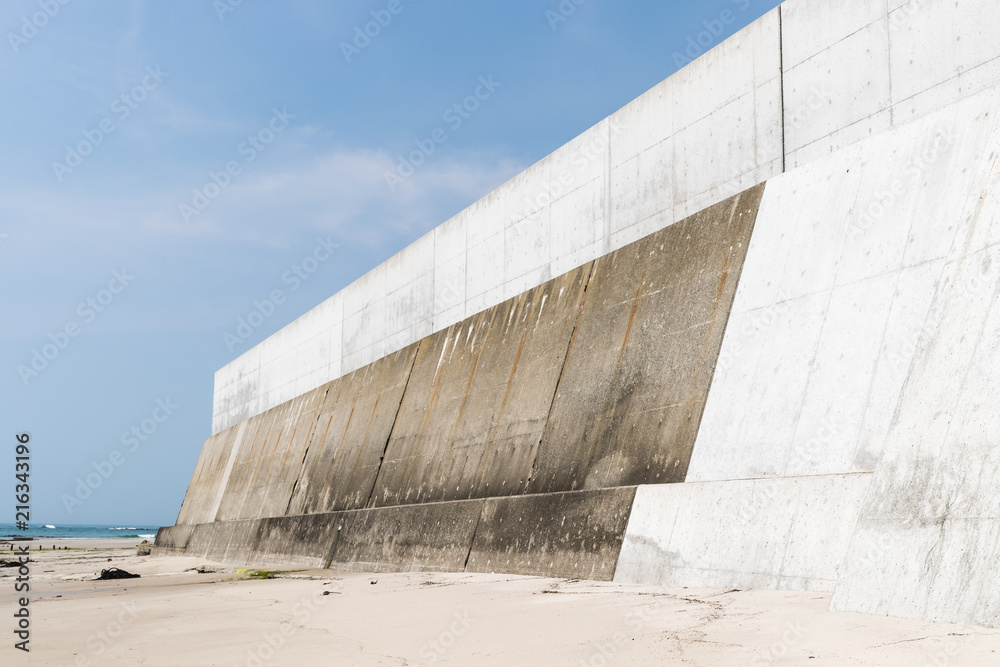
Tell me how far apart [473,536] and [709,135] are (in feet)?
14.6

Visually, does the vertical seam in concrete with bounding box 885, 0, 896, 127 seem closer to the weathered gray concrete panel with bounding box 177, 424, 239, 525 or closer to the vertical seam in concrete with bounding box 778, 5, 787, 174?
the vertical seam in concrete with bounding box 778, 5, 787, 174

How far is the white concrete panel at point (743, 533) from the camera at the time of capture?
4762 millimetres

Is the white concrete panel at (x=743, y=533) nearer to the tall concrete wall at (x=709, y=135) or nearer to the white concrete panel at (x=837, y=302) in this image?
the white concrete panel at (x=837, y=302)

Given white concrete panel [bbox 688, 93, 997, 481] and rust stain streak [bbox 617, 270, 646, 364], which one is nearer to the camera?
white concrete panel [bbox 688, 93, 997, 481]

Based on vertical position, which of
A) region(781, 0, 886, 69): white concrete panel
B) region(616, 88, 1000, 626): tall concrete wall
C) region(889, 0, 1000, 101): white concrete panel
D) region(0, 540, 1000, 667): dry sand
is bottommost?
region(0, 540, 1000, 667): dry sand

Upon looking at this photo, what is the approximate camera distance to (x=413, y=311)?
14.0 metres

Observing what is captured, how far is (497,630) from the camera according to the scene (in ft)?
14.4

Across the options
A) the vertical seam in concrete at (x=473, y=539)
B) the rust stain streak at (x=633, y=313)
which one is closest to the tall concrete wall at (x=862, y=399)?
the rust stain streak at (x=633, y=313)

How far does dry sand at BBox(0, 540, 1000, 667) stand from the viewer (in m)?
3.29

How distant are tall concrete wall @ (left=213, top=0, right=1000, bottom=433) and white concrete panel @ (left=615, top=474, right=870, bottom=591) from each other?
108 inches

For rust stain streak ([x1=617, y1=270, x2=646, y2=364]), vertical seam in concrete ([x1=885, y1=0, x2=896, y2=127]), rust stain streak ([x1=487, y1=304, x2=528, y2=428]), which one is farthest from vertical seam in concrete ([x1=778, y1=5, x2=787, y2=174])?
rust stain streak ([x1=487, y1=304, x2=528, y2=428])

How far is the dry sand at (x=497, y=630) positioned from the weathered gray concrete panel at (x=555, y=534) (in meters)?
0.28

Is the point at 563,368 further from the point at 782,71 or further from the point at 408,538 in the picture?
the point at 782,71

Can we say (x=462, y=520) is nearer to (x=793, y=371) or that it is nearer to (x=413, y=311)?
(x=793, y=371)
